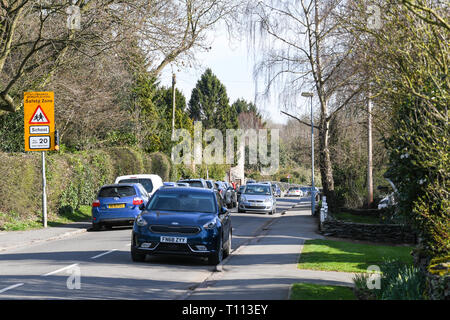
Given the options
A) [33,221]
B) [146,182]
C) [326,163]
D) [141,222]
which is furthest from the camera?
[326,163]

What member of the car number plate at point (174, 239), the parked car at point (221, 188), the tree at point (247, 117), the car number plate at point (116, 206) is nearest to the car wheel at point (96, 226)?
the car number plate at point (116, 206)

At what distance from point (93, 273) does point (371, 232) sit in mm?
12274

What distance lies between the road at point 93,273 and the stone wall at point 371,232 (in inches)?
216

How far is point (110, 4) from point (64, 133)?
1456 cm

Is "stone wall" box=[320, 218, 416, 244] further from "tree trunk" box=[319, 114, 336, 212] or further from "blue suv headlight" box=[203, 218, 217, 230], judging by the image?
"blue suv headlight" box=[203, 218, 217, 230]

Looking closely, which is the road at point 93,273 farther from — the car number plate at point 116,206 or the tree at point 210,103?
the tree at point 210,103

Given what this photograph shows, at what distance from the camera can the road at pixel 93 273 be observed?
9930 millimetres

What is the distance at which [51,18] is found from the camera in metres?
23.2

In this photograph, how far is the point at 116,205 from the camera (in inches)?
926

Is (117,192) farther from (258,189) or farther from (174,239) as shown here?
(258,189)

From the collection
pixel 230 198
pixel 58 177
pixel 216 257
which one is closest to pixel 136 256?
pixel 216 257

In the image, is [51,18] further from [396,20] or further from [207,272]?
[396,20]

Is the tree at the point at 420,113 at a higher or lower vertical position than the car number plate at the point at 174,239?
higher

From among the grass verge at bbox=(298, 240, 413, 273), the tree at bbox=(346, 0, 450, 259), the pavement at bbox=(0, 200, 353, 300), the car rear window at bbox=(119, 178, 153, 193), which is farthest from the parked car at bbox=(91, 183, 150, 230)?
the tree at bbox=(346, 0, 450, 259)
